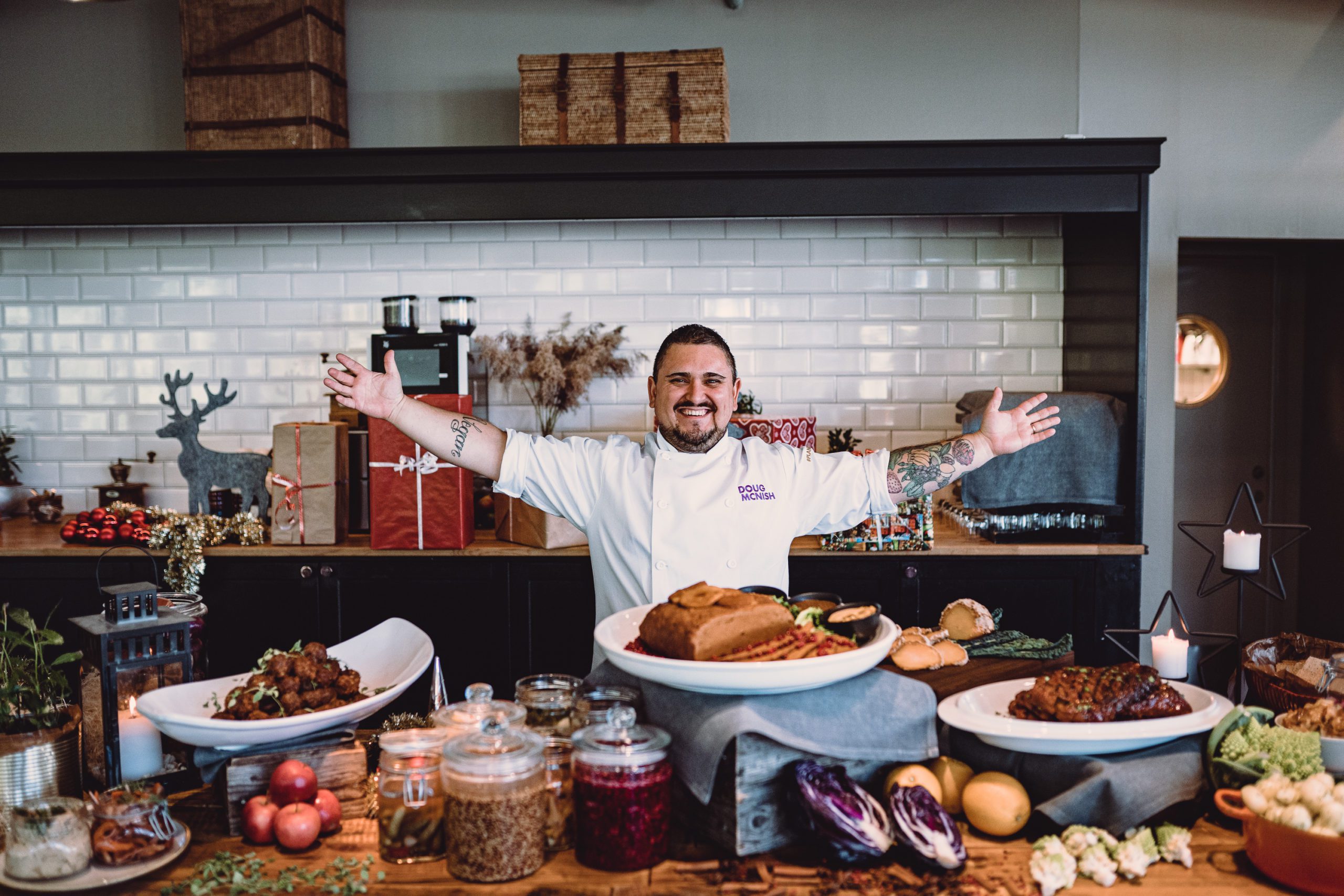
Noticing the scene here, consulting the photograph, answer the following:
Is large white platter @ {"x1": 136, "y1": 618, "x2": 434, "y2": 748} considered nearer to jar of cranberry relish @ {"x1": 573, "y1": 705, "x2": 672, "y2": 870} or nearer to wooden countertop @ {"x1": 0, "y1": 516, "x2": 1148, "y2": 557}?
jar of cranberry relish @ {"x1": 573, "y1": 705, "x2": 672, "y2": 870}

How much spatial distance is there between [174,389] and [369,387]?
89.3 inches

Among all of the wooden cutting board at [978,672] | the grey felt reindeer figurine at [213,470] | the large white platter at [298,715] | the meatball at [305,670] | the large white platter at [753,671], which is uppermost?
the grey felt reindeer figurine at [213,470]

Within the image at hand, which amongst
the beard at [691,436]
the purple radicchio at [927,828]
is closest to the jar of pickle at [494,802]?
the purple radicchio at [927,828]

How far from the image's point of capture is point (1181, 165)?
4.27 m

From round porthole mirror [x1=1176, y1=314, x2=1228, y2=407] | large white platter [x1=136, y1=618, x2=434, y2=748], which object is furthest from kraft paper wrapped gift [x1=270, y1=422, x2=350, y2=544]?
round porthole mirror [x1=1176, y1=314, x2=1228, y2=407]

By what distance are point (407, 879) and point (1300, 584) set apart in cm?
465

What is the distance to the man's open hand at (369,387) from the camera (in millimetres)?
2234

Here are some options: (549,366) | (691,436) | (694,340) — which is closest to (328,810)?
(691,436)

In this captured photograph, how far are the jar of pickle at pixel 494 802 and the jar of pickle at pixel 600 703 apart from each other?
0.13m

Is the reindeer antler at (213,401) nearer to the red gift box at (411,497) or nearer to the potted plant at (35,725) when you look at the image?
the red gift box at (411,497)

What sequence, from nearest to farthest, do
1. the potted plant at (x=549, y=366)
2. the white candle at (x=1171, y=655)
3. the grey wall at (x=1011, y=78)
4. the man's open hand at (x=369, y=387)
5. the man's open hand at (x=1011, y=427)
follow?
1. the white candle at (x=1171, y=655)
2. the man's open hand at (x=369, y=387)
3. the man's open hand at (x=1011, y=427)
4. the potted plant at (x=549, y=366)
5. the grey wall at (x=1011, y=78)

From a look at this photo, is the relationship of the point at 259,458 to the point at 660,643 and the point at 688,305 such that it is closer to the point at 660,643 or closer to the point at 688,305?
the point at 688,305

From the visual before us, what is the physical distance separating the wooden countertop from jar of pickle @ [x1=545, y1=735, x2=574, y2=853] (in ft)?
6.99

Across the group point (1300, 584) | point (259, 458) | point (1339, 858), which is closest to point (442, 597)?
point (259, 458)
